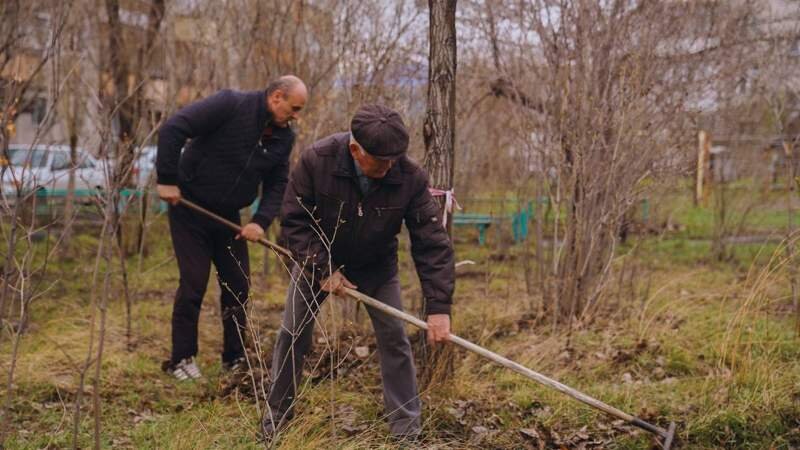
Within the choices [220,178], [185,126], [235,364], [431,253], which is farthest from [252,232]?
[431,253]

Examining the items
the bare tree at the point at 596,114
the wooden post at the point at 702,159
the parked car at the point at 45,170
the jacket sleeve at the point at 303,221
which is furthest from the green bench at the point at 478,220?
the jacket sleeve at the point at 303,221

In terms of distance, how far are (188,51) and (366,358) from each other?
5.13 m

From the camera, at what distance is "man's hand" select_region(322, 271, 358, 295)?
3.81m

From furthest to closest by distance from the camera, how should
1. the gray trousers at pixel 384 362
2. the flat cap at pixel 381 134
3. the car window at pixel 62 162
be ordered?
1. the car window at pixel 62 162
2. the gray trousers at pixel 384 362
3. the flat cap at pixel 381 134

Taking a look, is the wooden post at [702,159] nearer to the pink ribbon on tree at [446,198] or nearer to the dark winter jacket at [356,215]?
the pink ribbon on tree at [446,198]

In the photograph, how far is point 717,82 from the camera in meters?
7.73

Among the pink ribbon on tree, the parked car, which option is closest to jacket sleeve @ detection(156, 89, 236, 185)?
the parked car

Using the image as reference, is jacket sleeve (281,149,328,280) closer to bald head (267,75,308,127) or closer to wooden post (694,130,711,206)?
bald head (267,75,308,127)

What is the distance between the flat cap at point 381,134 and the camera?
3482mm

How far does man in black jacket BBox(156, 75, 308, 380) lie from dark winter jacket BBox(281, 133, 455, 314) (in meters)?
0.97

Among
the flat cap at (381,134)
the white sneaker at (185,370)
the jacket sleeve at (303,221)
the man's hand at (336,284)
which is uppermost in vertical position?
the flat cap at (381,134)

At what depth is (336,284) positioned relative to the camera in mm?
3836

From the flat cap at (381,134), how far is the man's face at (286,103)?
128cm

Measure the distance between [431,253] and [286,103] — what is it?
1452 mm
